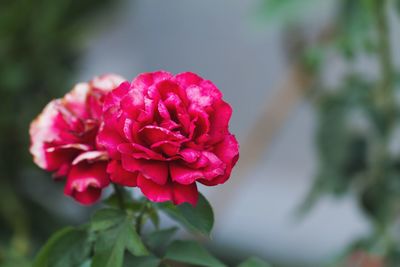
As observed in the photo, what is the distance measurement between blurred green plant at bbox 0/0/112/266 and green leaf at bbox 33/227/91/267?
2.93 feet

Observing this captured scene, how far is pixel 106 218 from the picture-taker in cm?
46

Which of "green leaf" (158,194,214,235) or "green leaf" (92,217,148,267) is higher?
"green leaf" (158,194,214,235)

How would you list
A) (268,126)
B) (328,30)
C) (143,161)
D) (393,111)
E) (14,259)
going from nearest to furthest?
(143,161), (14,259), (393,111), (328,30), (268,126)

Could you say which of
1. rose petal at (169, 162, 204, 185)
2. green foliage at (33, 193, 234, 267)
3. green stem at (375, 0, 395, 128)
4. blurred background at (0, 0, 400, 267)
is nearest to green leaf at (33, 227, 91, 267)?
green foliage at (33, 193, 234, 267)

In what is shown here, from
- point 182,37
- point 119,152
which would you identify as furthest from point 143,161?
point 182,37

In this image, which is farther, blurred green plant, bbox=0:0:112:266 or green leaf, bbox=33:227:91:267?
blurred green plant, bbox=0:0:112:266

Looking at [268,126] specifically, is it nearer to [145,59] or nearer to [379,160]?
[379,160]

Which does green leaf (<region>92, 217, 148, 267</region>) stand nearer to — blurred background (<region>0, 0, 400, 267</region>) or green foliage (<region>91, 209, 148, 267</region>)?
green foliage (<region>91, 209, 148, 267</region>)

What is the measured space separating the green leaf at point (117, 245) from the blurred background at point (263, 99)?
1.08 ft

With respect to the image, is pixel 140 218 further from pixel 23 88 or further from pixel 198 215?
pixel 23 88

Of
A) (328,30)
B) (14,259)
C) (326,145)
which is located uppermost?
(328,30)

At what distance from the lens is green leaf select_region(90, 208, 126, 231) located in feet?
1.50

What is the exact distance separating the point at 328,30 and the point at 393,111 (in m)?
0.40

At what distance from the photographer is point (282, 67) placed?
1928 mm
